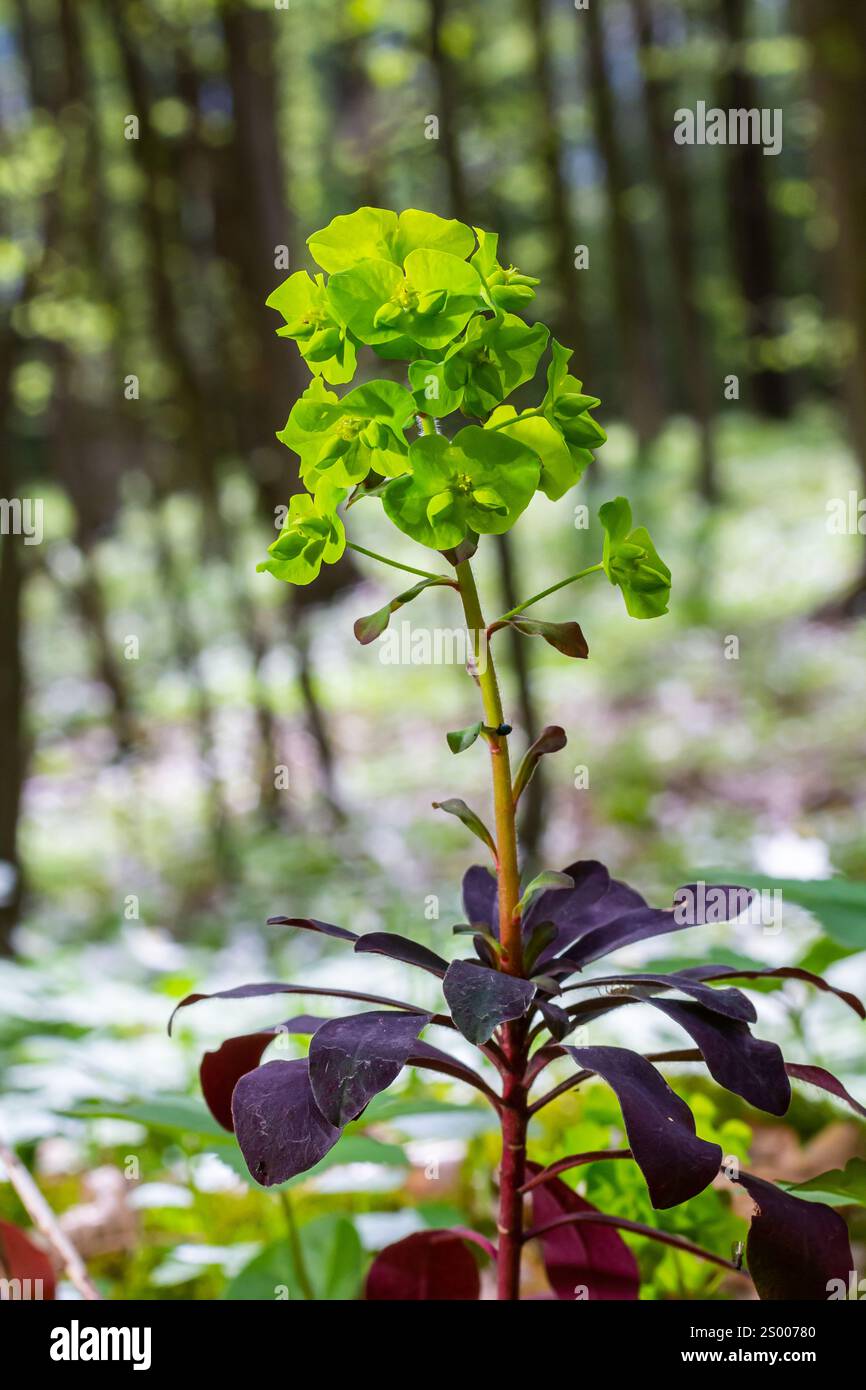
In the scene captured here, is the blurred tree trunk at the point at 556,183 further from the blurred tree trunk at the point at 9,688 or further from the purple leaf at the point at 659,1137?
the purple leaf at the point at 659,1137

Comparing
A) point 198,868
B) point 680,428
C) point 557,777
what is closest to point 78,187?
point 198,868

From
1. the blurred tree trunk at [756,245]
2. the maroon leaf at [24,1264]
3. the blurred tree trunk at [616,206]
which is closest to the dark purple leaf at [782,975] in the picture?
the maroon leaf at [24,1264]

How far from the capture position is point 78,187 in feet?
19.6

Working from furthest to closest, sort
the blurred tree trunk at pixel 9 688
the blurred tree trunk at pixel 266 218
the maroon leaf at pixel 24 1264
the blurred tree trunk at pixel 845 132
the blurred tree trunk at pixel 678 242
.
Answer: the blurred tree trunk at pixel 678 242, the blurred tree trunk at pixel 266 218, the blurred tree trunk at pixel 845 132, the blurred tree trunk at pixel 9 688, the maroon leaf at pixel 24 1264

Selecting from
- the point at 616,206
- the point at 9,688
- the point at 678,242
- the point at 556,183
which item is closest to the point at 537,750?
the point at 9,688

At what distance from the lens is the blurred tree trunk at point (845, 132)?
531cm

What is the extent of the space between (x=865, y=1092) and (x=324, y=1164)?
0.65m

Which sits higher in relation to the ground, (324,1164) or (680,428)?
(680,428)

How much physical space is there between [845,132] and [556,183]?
7.77 ft

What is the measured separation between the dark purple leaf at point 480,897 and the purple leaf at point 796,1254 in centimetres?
21

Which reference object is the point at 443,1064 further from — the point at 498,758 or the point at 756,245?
the point at 756,245

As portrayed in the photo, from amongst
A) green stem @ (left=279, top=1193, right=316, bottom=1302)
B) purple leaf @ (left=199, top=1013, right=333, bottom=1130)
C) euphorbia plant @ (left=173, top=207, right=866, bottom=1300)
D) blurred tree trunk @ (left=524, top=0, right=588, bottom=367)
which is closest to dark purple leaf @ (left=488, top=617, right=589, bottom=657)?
euphorbia plant @ (left=173, top=207, right=866, bottom=1300)

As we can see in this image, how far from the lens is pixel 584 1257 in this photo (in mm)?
726

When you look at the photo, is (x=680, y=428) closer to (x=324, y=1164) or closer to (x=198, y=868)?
(x=198, y=868)
